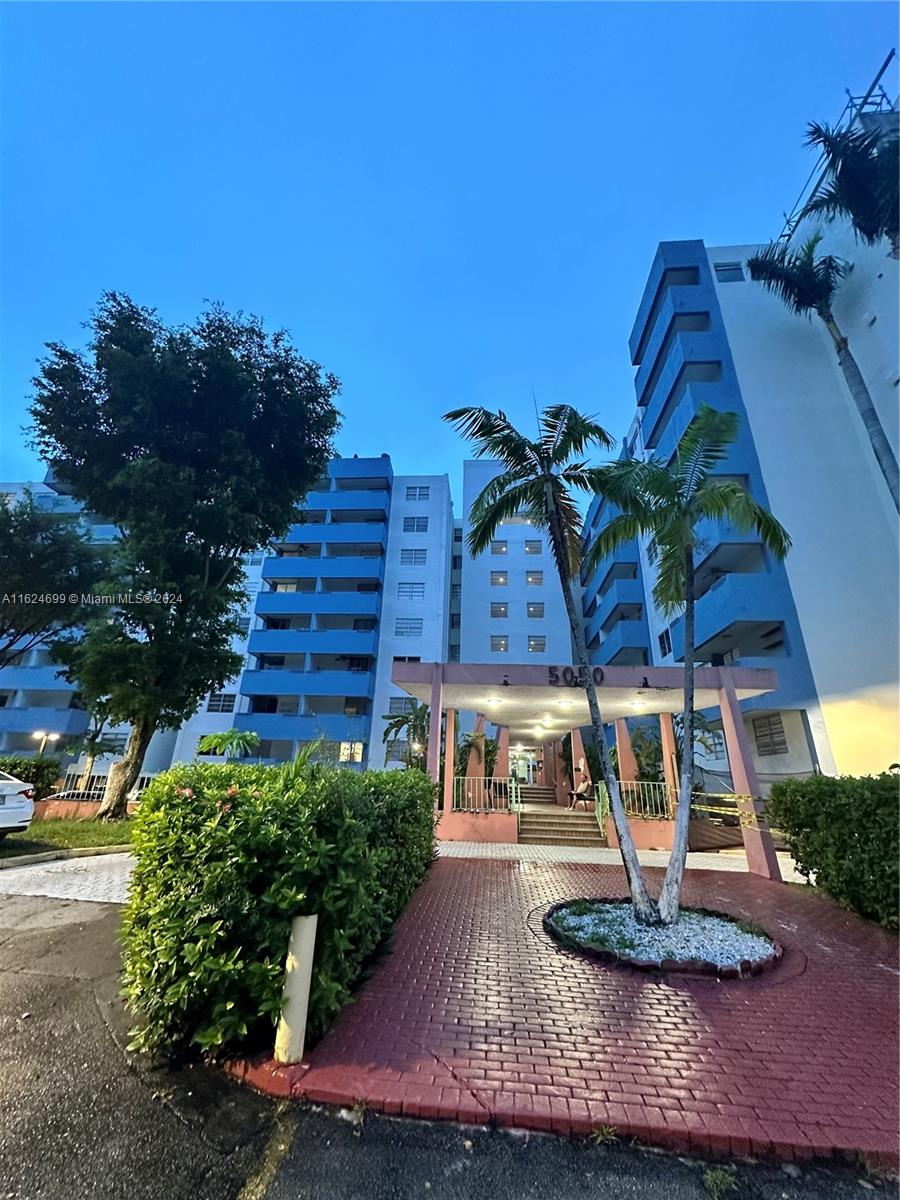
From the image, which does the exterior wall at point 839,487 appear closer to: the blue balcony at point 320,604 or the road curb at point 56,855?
the road curb at point 56,855

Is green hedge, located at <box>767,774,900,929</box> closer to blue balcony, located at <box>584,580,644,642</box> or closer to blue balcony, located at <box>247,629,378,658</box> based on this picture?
blue balcony, located at <box>584,580,644,642</box>

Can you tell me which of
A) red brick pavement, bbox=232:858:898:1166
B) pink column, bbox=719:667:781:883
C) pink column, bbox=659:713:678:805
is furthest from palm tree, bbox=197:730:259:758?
pink column, bbox=659:713:678:805

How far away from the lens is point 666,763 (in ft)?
43.7

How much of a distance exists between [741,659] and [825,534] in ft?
19.3

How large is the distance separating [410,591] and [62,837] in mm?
21926

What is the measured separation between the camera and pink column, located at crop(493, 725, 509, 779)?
53.1 ft

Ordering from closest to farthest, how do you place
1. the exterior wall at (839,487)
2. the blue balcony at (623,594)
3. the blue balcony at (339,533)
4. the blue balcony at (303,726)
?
the exterior wall at (839,487)
the blue balcony at (303,726)
the blue balcony at (623,594)
the blue balcony at (339,533)

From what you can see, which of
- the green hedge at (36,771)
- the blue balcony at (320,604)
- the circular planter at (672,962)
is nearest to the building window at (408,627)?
the blue balcony at (320,604)

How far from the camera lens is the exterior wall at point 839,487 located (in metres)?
14.9

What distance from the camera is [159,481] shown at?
43.3ft

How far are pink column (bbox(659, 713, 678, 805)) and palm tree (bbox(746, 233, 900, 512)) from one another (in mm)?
11003

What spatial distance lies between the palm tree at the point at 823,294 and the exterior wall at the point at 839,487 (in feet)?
1.40

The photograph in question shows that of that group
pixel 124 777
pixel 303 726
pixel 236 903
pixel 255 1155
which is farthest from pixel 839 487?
pixel 303 726

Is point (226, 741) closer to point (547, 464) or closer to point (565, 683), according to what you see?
point (547, 464)
